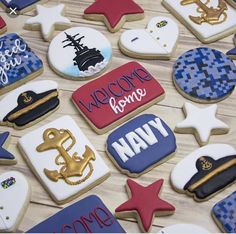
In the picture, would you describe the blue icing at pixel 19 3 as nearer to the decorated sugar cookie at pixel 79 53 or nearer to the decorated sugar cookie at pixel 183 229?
the decorated sugar cookie at pixel 79 53

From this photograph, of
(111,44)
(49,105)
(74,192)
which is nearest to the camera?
(74,192)

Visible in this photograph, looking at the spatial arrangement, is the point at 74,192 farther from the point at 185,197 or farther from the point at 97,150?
the point at 185,197

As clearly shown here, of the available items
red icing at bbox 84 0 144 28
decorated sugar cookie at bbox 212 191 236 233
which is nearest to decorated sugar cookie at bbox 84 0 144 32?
red icing at bbox 84 0 144 28

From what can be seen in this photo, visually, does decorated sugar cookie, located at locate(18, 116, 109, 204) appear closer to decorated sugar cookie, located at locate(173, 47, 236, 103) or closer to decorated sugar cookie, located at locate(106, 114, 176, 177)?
decorated sugar cookie, located at locate(106, 114, 176, 177)

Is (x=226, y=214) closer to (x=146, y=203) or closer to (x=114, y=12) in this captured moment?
(x=146, y=203)

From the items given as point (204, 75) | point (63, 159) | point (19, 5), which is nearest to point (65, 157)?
point (63, 159)

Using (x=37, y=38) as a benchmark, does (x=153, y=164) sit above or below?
below

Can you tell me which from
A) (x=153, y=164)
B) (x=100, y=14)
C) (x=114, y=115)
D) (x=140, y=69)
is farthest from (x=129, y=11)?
(x=153, y=164)
